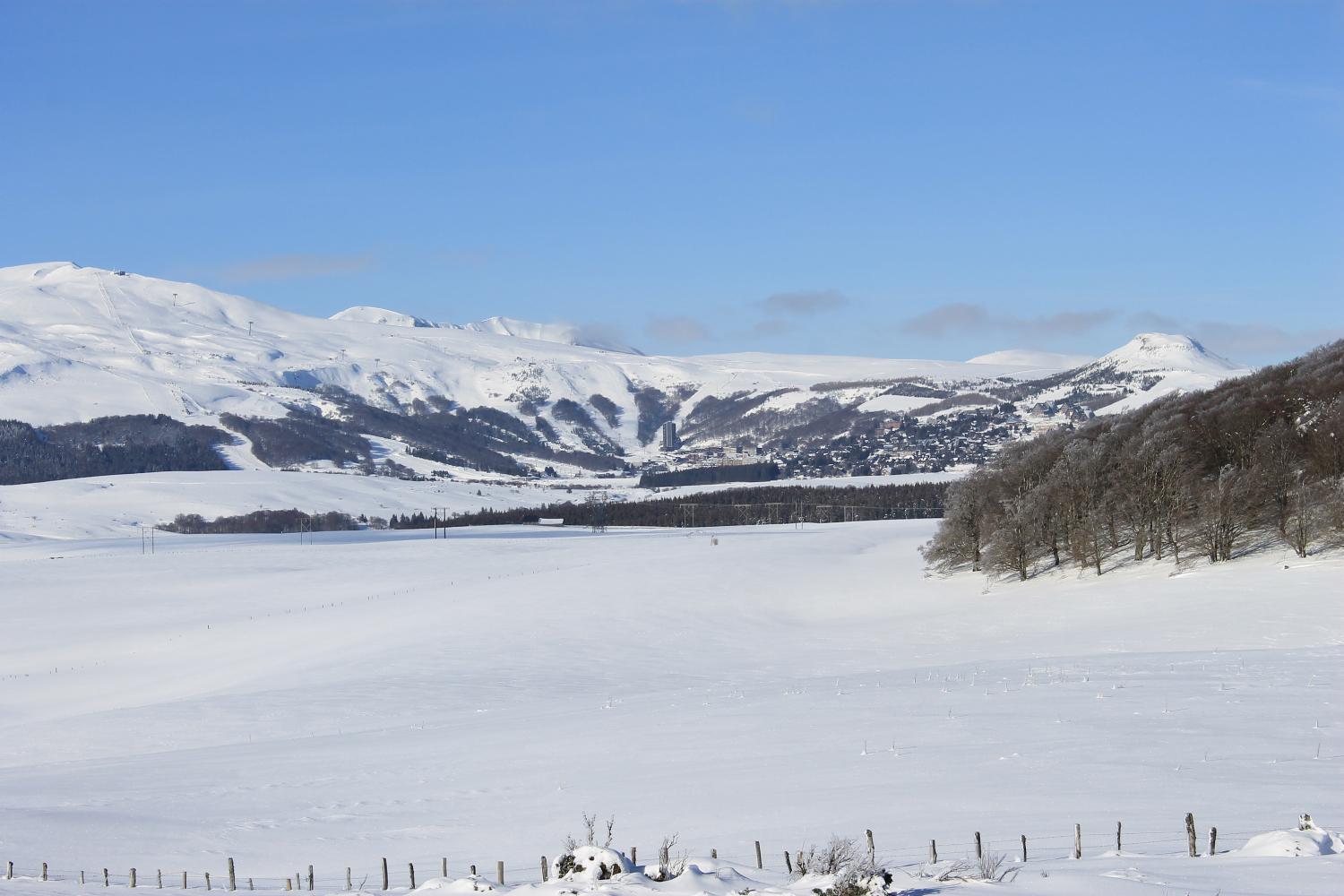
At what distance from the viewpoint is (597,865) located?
42.1ft

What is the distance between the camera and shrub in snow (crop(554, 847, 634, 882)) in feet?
42.0

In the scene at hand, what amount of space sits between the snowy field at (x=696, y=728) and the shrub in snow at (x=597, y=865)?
0.24m

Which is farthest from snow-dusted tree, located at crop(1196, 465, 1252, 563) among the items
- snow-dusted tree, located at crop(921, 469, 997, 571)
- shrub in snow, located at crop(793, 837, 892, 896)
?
shrub in snow, located at crop(793, 837, 892, 896)

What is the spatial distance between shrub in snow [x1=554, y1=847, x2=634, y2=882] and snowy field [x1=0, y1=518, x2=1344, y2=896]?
24 cm

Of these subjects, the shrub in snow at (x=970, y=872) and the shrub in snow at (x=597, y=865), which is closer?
the shrub in snow at (x=597, y=865)

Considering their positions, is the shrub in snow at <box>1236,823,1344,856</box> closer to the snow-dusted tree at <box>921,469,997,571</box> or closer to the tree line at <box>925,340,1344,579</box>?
the tree line at <box>925,340,1344,579</box>

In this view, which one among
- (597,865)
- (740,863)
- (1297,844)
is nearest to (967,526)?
(740,863)

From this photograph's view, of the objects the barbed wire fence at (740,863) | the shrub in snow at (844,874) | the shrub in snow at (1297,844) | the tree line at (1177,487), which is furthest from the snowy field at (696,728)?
the tree line at (1177,487)

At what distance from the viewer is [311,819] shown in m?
24.7

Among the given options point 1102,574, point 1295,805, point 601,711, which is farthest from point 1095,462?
point 1295,805

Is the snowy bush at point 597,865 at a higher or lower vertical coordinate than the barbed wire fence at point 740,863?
higher

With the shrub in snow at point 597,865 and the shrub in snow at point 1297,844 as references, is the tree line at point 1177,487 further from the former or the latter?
the shrub in snow at point 597,865

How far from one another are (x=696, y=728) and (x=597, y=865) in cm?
1933

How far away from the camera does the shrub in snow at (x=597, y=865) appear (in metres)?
12.8
